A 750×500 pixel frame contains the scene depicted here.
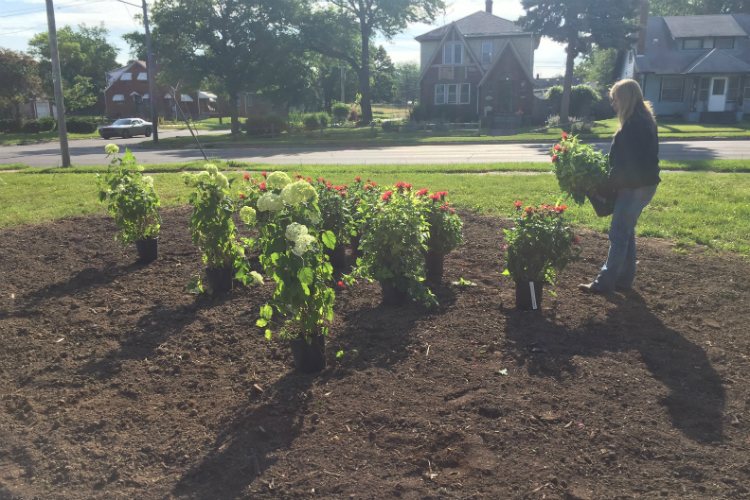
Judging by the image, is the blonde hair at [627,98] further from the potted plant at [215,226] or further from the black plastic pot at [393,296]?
the potted plant at [215,226]

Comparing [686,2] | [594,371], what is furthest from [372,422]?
[686,2]

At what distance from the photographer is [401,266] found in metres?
4.92

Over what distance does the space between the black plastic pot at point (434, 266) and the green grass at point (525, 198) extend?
81.5 inches

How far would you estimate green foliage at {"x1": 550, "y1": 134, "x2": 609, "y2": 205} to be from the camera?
5.12 m

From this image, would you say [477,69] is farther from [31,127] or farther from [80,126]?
[31,127]

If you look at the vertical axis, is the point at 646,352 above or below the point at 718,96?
below

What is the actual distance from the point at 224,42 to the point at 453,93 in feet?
55.1

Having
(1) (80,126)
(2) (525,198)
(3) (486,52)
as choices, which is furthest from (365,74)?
(2) (525,198)

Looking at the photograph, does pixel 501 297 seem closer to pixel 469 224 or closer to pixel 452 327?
pixel 452 327

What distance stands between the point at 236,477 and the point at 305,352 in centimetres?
113

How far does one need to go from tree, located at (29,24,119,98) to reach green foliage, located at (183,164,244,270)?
55793 millimetres

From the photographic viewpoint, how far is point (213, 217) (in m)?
5.21

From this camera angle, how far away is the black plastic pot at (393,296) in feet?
16.6

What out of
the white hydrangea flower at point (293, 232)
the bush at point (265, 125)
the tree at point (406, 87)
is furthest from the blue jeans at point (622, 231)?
the tree at point (406, 87)
